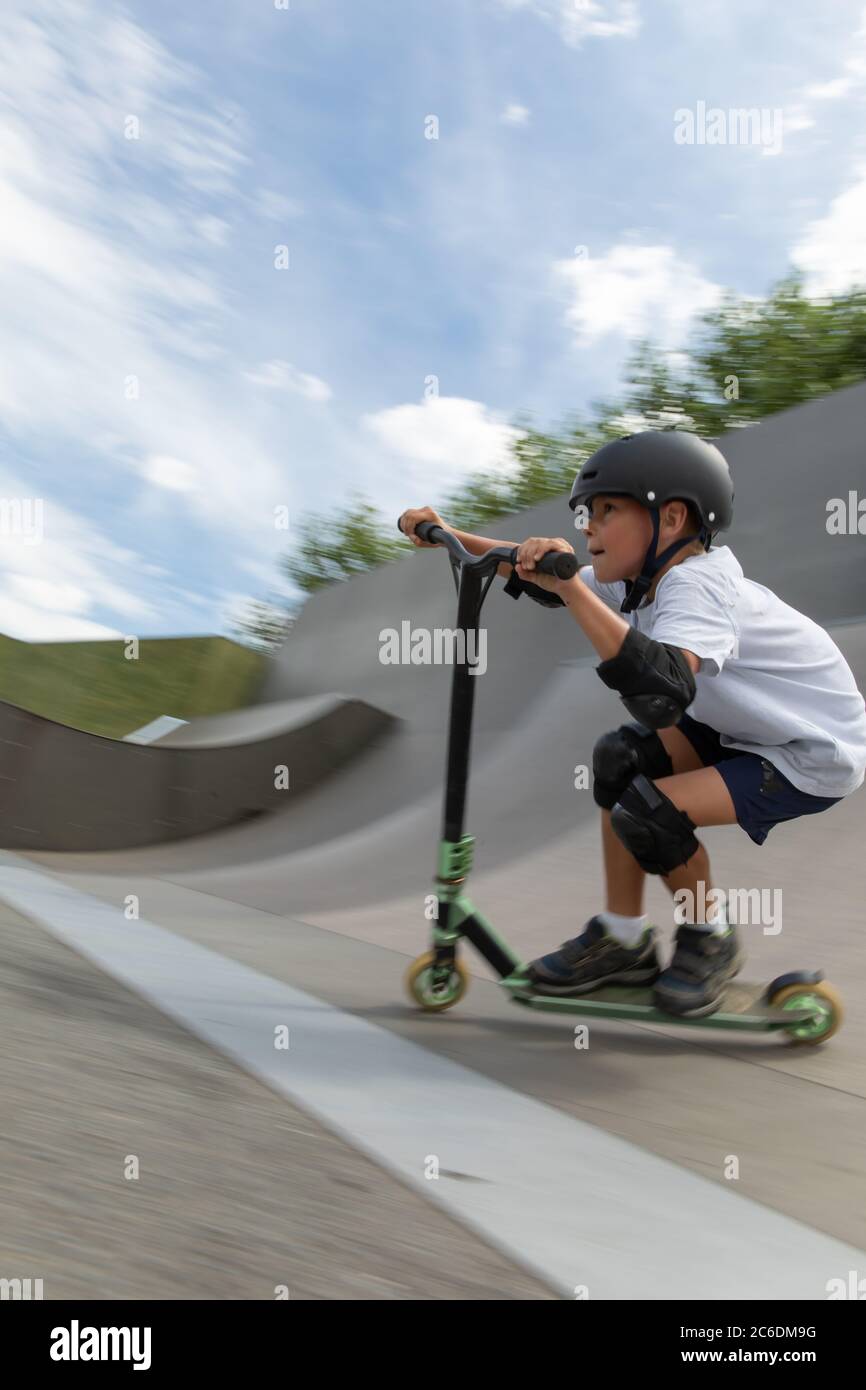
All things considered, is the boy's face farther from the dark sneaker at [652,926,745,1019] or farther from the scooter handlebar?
the dark sneaker at [652,926,745,1019]

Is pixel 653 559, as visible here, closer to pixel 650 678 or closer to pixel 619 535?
pixel 619 535

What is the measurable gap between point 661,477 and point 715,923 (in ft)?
3.87

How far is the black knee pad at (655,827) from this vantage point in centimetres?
279

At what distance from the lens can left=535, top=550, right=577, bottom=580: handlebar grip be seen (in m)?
2.50

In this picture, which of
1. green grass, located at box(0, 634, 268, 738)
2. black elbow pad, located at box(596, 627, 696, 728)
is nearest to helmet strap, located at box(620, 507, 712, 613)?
black elbow pad, located at box(596, 627, 696, 728)

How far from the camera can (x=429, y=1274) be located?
1479 mm

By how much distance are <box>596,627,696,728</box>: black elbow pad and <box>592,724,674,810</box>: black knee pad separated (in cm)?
45

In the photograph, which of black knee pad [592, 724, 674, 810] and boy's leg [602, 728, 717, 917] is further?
boy's leg [602, 728, 717, 917]

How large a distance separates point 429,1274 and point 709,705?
1761mm

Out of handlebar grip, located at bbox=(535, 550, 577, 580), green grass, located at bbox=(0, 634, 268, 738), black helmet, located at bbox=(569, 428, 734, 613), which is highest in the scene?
green grass, located at bbox=(0, 634, 268, 738)

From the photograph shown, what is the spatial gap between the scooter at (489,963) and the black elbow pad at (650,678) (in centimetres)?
52

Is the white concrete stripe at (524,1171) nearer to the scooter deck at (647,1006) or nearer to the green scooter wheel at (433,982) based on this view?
the green scooter wheel at (433,982)

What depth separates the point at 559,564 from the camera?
98.7 inches
